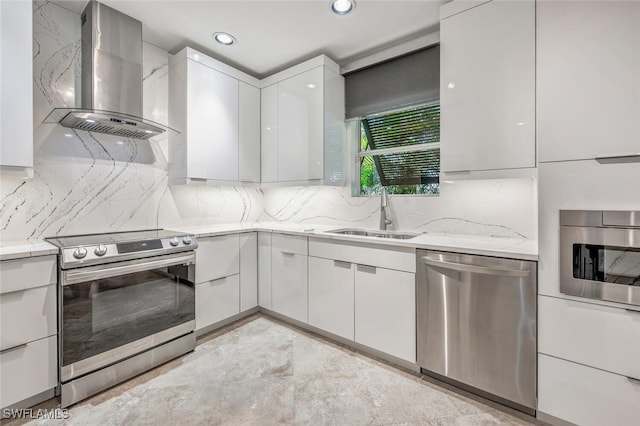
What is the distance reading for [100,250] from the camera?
1789mm

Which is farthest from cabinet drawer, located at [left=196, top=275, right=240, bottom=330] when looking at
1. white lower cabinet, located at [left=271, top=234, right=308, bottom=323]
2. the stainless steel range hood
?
the stainless steel range hood

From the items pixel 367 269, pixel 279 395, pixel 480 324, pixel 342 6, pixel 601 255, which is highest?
pixel 342 6

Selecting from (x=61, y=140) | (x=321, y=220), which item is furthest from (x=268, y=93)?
(x=61, y=140)

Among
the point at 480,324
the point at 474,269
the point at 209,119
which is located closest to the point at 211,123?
the point at 209,119

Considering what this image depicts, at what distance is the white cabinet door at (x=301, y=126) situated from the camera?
9.13 feet

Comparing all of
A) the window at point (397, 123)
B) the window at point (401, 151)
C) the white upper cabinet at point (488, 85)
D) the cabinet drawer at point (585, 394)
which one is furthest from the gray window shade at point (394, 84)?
the cabinet drawer at point (585, 394)

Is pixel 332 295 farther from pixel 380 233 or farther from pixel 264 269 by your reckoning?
pixel 264 269

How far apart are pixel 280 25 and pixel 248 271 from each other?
2.21 m

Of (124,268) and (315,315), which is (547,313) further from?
(124,268)

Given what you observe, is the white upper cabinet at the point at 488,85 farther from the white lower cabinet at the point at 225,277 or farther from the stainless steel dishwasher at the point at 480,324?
the white lower cabinet at the point at 225,277

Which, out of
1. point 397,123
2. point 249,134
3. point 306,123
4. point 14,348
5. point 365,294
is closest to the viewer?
point 14,348

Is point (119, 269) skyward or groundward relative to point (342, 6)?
groundward

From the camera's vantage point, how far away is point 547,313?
150cm

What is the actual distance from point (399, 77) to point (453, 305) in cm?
197
